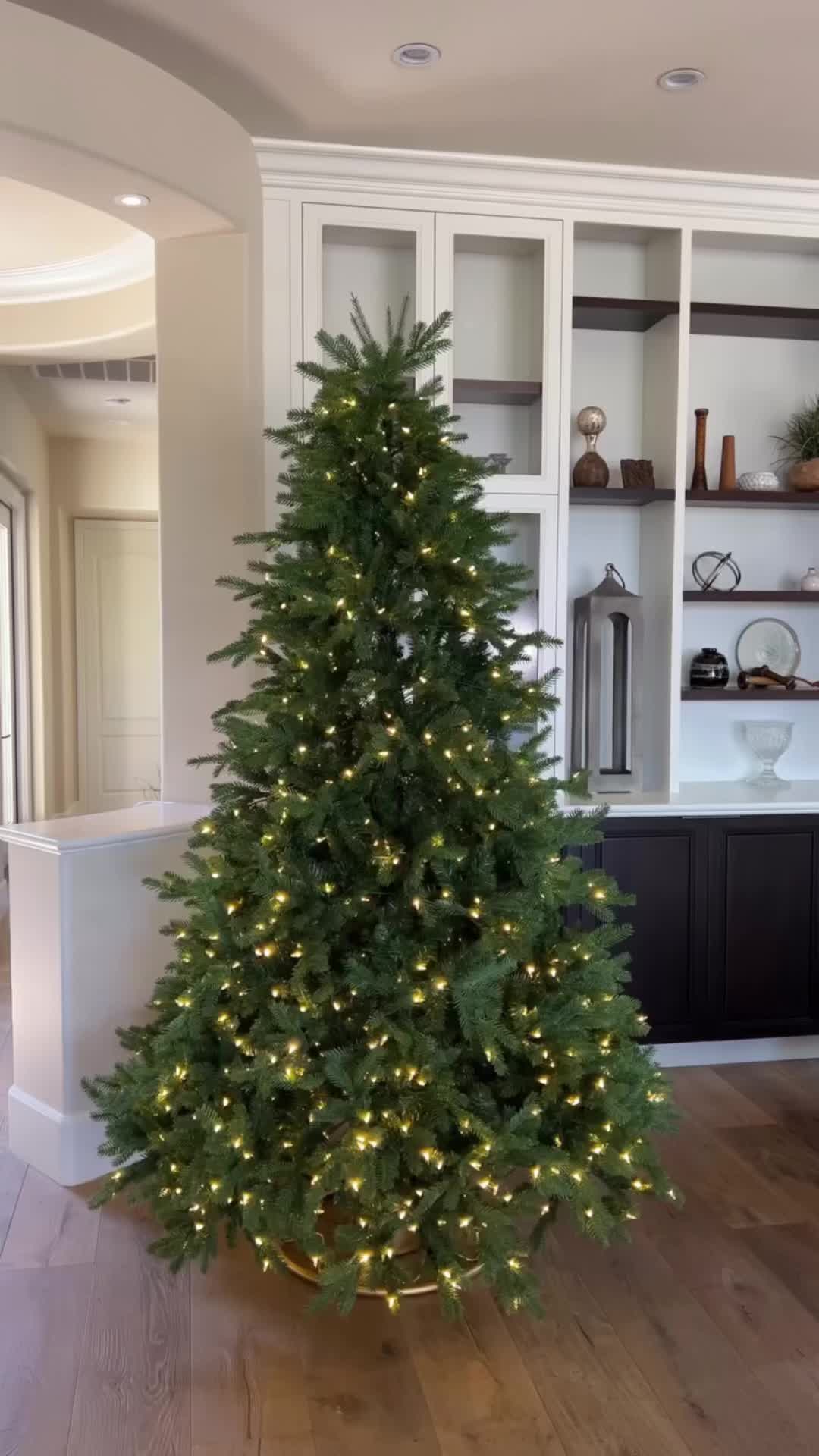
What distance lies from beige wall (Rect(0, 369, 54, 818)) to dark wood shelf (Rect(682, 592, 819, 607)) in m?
3.76

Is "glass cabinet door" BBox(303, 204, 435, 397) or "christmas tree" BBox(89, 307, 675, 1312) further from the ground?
"glass cabinet door" BBox(303, 204, 435, 397)

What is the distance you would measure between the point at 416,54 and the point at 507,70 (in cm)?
24

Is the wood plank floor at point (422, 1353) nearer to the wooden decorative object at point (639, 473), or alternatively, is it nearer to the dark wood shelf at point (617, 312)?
the wooden decorative object at point (639, 473)

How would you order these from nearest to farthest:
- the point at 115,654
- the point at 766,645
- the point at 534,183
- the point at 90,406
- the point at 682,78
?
the point at 682,78 < the point at 534,183 < the point at 766,645 < the point at 90,406 < the point at 115,654

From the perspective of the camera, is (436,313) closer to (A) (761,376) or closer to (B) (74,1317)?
(A) (761,376)

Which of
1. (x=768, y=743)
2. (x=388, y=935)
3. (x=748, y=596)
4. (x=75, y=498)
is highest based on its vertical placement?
(x=75, y=498)

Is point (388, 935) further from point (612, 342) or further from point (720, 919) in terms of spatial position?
point (612, 342)

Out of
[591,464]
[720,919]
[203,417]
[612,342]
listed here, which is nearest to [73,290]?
[203,417]

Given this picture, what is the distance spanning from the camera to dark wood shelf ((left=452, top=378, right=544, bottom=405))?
3438mm

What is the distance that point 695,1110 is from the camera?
3172 mm

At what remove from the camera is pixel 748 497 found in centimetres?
362

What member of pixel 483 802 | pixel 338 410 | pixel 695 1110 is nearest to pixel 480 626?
pixel 483 802

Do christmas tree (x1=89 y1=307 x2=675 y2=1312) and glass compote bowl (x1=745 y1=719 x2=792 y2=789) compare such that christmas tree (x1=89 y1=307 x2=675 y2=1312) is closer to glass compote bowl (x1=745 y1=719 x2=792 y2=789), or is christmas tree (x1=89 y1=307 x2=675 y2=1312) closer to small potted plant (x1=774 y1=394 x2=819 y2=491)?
glass compote bowl (x1=745 y1=719 x2=792 y2=789)

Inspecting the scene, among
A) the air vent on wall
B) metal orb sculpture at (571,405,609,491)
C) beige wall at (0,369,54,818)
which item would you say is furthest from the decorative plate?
beige wall at (0,369,54,818)
